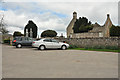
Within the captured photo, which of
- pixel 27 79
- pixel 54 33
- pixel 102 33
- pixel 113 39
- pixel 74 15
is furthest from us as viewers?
pixel 54 33

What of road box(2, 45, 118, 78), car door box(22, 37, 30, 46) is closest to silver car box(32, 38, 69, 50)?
car door box(22, 37, 30, 46)

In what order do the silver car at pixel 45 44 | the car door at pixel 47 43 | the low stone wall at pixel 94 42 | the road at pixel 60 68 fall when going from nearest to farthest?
the road at pixel 60 68 → the silver car at pixel 45 44 → the car door at pixel 47 43 → the low stone wall at pixel 94 42

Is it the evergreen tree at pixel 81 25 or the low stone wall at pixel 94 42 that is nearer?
the low stone wall at pixel 94 42

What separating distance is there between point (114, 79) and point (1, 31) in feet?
132

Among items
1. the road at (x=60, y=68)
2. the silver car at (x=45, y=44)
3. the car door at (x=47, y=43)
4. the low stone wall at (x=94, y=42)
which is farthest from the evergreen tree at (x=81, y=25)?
the road at (x=60, y=68)

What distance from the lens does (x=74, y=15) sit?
60562 millimetres

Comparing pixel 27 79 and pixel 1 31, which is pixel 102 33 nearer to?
pixel 1 31

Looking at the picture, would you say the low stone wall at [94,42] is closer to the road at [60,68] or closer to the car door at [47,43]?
the car door at [47,43]

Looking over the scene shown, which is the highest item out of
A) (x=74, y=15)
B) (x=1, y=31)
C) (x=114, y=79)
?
(x=74, y=15)

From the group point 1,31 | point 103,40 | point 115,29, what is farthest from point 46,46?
point 115,29

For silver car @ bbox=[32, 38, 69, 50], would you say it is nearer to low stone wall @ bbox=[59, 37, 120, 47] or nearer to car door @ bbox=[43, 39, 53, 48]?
car door @ bbox=[43, 39, 53, 48]

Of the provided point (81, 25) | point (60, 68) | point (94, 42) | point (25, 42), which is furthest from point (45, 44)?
point (81, 25)

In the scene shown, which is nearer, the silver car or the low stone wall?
the silver car

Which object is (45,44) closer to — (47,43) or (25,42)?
(47,43)
